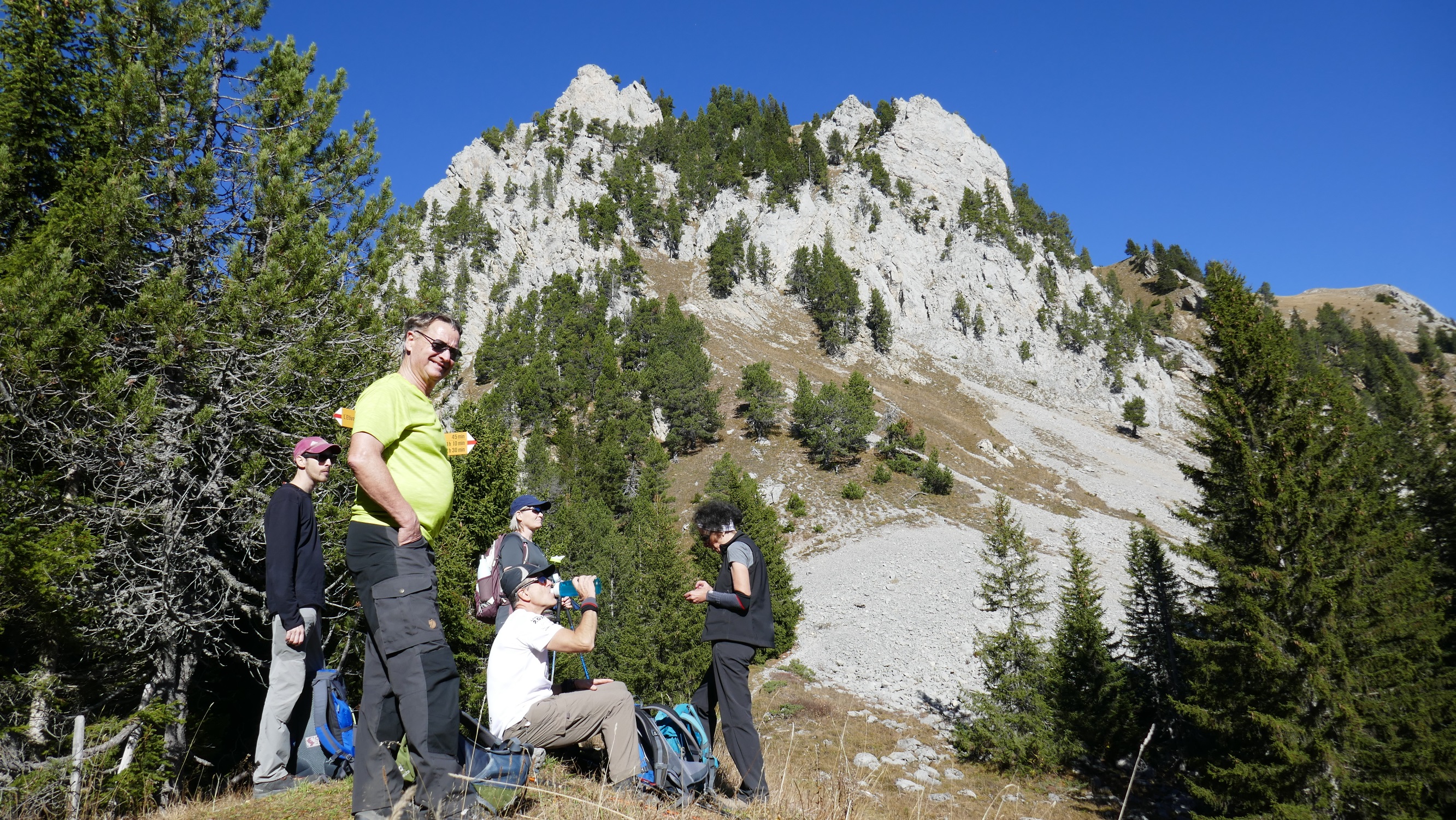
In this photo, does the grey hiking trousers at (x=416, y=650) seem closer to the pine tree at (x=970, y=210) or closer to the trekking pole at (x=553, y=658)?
the trekking pole at (x=553, y=658)

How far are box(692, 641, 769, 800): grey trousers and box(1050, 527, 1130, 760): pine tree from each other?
1487cm

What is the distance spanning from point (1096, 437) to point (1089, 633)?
49.0 meters

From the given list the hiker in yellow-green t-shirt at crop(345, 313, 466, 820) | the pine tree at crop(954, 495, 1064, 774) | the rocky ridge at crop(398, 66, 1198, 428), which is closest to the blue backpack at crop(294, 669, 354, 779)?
the hiker in yellow-green t-shirt at crop(345, 313, 466, 820)

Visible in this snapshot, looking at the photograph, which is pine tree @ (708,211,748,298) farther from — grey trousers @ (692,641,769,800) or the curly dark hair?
grey trousers @ (692,641,769,800)

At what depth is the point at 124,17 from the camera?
20.7ft

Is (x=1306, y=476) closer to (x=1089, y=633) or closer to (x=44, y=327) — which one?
(x=1089, y=633)

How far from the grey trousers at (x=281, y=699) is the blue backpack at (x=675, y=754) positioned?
2453 mm

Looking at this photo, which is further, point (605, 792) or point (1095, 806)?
point (1095, 806)

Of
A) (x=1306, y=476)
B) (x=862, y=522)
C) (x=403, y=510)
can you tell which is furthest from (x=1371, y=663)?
(x=862, y=522)

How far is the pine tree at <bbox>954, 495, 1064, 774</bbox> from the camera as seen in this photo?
14734 millimetres

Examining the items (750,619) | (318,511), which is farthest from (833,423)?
(750,619)

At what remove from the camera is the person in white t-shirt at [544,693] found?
10.7ft

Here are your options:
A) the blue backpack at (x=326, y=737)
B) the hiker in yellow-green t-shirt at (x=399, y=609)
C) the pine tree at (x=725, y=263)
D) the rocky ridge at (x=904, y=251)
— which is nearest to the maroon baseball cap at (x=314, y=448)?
the blue backpack at (x=326, y=737)

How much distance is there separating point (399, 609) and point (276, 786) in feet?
9.15
